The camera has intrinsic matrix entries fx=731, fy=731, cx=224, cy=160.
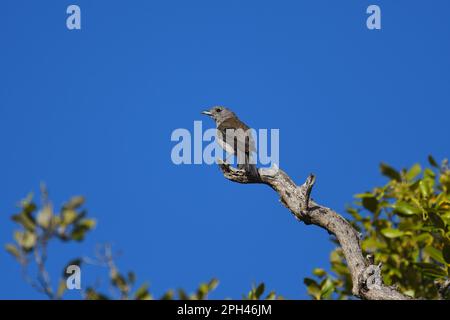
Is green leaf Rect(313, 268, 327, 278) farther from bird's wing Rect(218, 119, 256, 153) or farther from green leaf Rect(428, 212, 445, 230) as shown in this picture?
green leaf Rect(428, 212, 445, 230)

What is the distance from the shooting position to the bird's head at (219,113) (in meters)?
Result: 14.5

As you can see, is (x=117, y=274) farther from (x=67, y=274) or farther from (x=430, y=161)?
(x=430, y=161)

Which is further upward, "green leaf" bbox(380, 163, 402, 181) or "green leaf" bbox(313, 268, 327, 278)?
"green leaf" bbox(380, 163, 402, 181)

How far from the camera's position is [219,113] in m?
14.8

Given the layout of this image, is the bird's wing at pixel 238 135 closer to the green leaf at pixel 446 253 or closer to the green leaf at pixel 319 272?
the green leaf at pixel 319 272

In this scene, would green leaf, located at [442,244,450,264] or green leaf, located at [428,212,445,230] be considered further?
green leaf, located at [428,212,445,230]

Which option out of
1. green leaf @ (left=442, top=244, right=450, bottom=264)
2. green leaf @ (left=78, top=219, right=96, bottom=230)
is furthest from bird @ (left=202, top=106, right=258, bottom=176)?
green leaf @ (left=78, top=219, right=96, bottom=230)

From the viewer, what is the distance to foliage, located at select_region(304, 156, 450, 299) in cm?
898

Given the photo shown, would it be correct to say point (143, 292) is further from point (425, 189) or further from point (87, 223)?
point (425, 189)

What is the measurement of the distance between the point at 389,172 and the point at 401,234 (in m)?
1.91

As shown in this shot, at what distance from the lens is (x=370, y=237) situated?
1067 cm

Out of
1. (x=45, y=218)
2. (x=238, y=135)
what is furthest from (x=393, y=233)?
(x=45, y=218)

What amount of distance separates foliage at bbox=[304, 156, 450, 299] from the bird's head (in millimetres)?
4292
